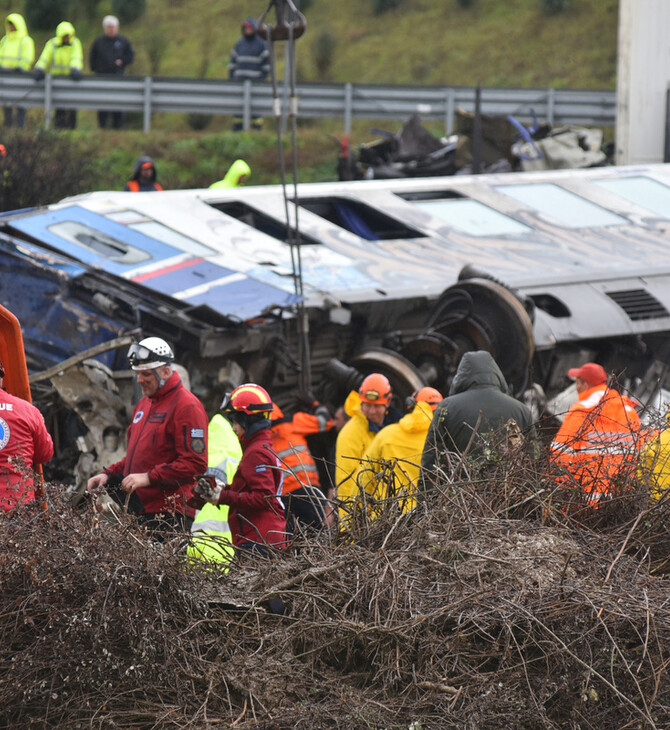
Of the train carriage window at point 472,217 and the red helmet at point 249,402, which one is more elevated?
the train carriage window at point 472,217

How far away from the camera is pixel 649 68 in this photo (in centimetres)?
1833

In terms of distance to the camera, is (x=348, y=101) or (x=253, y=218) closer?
(x=253, y=218)

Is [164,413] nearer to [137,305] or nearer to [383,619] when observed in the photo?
[383,619]

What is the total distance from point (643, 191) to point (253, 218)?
195 inches

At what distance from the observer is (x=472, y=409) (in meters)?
6.78

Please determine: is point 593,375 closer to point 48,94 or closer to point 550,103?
point 550,103

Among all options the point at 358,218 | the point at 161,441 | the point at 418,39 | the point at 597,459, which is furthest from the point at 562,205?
the point at 418,39

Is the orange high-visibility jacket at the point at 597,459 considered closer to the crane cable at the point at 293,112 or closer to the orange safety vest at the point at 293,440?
the orange safety vest at the point at 293,440

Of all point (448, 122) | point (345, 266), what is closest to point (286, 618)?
point (345, 266)

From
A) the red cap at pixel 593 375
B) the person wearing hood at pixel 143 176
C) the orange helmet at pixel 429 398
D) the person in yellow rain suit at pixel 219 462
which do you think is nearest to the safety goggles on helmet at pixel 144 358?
the person in yellow rain suit at pixel 219 462

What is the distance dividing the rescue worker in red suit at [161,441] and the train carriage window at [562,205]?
25.1 ft

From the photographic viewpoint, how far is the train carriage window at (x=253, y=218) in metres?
12.6

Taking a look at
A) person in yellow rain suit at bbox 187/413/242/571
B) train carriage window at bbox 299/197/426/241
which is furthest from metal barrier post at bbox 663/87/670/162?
person in yellow rain suit at bbox 187/413/242/571

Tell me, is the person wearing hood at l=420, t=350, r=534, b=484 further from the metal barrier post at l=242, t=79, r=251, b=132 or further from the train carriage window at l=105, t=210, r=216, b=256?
the metal barrier post at l=242, t=79, r=251, b=132
